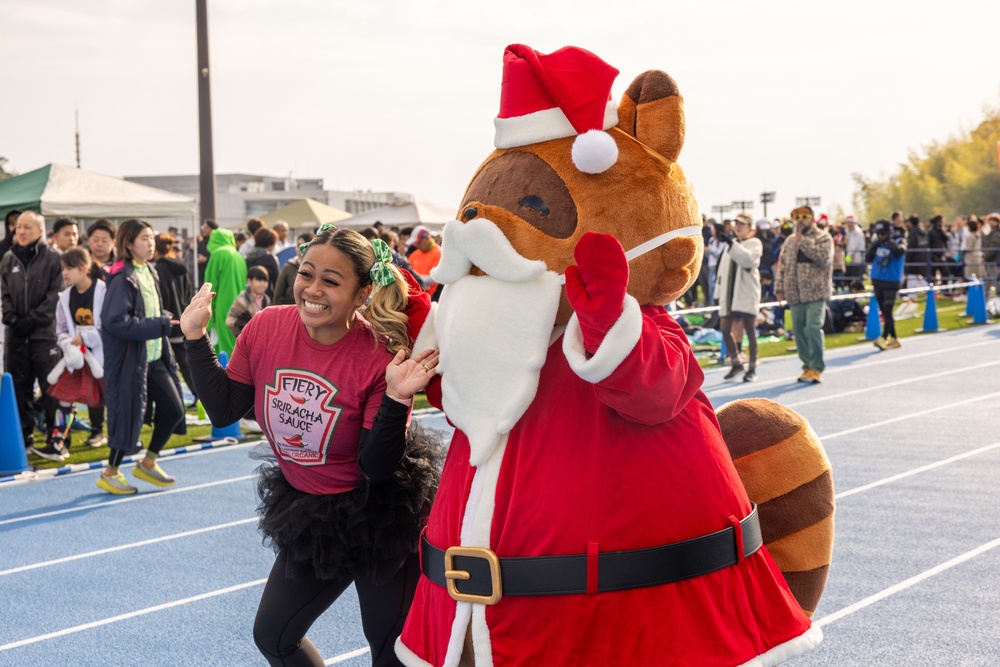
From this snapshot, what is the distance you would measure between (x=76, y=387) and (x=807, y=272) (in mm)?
7610

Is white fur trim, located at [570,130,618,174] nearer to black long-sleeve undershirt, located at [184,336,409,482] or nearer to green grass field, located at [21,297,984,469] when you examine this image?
black long-sleeve undershirt, located at [184,336,409,482]

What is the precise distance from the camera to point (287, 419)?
332 cm

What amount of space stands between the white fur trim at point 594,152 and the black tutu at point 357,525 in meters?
1.25

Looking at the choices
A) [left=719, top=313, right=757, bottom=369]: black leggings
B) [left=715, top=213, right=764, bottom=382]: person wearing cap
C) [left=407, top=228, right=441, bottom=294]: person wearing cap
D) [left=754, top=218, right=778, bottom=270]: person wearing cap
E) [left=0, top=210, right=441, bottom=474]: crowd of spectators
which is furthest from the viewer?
[left=754, top=218, right=778, bottom=270]: person wearing cap

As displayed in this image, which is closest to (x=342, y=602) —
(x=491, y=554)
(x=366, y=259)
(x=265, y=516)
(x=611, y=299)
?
(x=265, y=516)

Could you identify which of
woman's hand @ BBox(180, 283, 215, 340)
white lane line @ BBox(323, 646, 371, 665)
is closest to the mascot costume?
woman's hand @ BBox(180, 283, 215, 340)

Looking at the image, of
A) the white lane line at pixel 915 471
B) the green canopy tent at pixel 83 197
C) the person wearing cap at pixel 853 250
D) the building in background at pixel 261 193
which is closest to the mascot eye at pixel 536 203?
the white lane line at pixel 915 471

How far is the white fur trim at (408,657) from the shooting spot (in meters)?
2.66

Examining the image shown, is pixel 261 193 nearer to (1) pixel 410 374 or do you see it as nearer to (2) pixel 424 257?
(2) pixel 424 257

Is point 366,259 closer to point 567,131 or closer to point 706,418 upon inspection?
point 567,131

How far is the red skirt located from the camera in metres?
8.86

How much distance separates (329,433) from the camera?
3.29m

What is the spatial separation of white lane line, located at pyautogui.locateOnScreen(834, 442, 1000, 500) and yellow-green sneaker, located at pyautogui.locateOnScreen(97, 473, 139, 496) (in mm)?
5260

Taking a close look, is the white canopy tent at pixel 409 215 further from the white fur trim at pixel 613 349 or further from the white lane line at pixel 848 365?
the white fur trim at pixel 613 349
